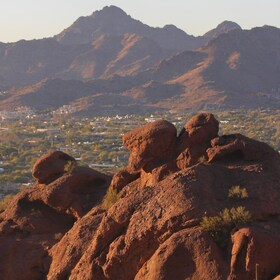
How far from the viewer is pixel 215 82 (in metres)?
179

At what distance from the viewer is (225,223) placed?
1478 cm

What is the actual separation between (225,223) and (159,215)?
159 centimetres

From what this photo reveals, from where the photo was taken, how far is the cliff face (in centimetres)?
1445

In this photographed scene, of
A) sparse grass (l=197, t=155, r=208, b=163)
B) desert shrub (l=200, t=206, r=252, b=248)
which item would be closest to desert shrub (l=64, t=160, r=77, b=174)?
sparse grass (l=197, t=155, r=208, b=163)

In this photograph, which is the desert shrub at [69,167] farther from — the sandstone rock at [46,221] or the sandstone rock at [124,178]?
the sandstone rock at [124,178]

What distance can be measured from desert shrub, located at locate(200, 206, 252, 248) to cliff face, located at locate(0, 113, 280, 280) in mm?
28

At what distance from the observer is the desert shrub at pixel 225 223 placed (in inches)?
576

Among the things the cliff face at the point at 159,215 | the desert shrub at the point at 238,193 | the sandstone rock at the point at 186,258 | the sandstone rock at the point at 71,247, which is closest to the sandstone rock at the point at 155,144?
the cliff face at the point at 159,215

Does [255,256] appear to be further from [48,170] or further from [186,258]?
[48,170]

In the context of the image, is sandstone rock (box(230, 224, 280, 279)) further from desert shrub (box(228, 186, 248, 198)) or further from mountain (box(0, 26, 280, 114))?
mountain (box(0, 26, 280, 114))

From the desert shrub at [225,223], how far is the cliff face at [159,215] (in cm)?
3

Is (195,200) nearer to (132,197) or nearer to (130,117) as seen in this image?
(132,197)

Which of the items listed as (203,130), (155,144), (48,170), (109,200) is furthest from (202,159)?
(48,170)

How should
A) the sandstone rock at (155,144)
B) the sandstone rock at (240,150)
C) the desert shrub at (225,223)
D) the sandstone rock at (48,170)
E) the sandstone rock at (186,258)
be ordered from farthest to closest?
the sandstone rock at (48,170), the sandstone rock at (155,144), the sandstone rock at (240,150), the desert shrub at (225,223), the sandstone rock at (186,258)
